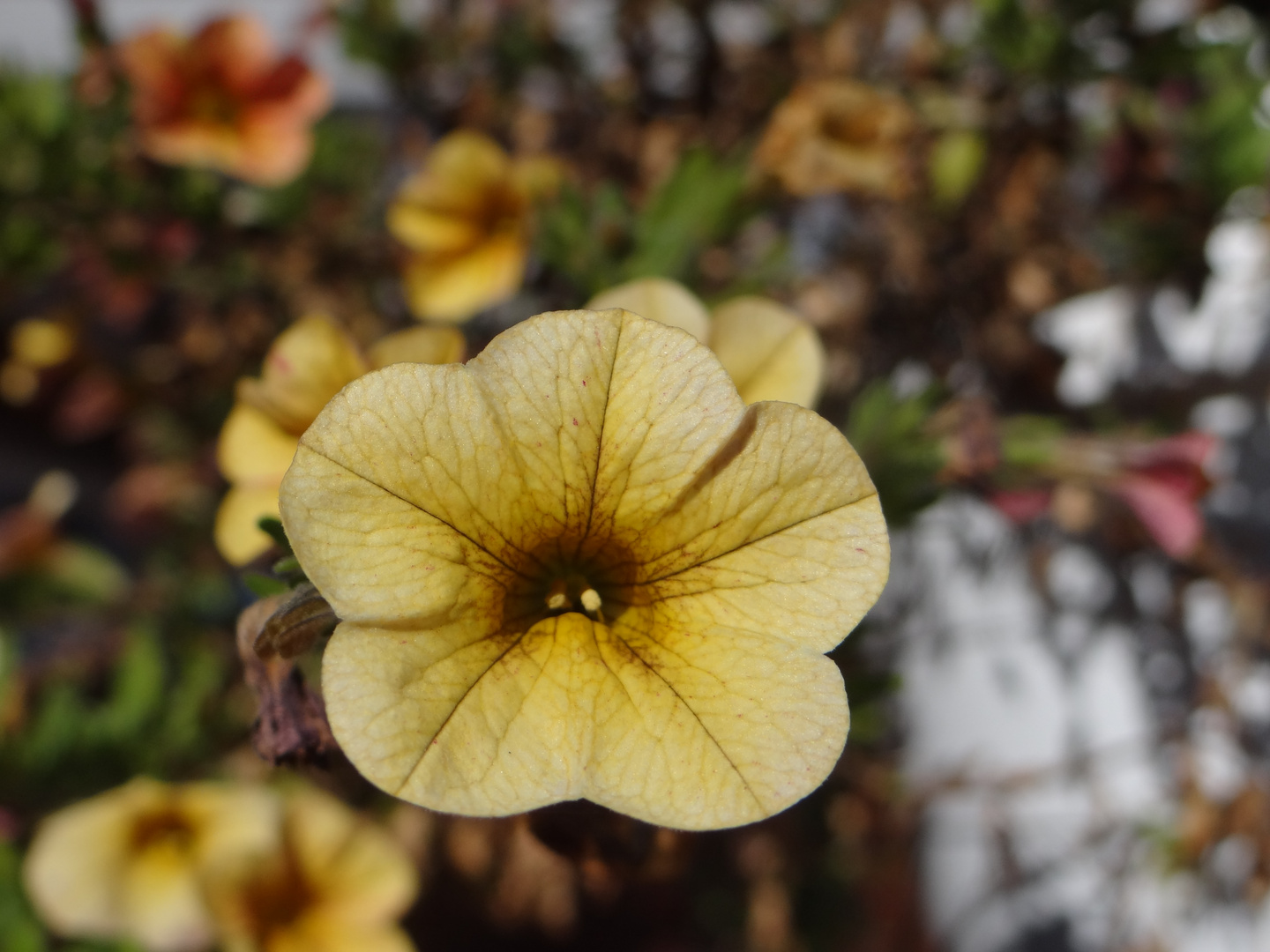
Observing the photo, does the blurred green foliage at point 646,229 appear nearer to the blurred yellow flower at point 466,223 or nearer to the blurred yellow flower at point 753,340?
the blurred yellow flower at point 466,223

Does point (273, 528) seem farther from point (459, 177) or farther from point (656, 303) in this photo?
point (459, 177)

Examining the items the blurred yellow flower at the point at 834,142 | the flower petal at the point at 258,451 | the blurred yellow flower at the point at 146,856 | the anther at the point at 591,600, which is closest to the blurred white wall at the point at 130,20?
the blurred yellow flower at the point at 834,142

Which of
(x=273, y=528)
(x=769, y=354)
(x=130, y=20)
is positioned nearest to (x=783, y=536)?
(x=769, y=354)

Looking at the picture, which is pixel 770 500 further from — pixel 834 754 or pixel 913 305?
pixel 913 305

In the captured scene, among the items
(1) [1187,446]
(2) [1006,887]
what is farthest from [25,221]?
(2) [1006,887]

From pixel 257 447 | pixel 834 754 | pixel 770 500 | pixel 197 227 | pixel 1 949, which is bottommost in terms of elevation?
pixel 1 949
